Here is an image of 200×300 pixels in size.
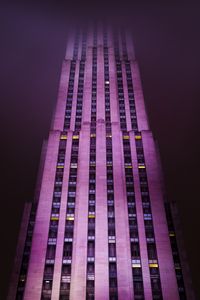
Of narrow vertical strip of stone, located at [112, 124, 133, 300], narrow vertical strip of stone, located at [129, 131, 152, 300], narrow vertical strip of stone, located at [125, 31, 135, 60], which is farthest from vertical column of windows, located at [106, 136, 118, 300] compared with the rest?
narrow vertical strip of stone, located at [125, 31, 135, 60]

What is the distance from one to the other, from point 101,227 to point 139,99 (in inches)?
1889

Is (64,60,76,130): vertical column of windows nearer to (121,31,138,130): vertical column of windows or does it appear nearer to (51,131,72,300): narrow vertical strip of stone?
(51,131,72,300): narrow vertical strip of stone

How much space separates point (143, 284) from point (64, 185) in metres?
26.8

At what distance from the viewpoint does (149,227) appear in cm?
6341

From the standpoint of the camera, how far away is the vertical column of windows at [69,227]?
54.9 m

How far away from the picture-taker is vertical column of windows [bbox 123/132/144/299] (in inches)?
2149

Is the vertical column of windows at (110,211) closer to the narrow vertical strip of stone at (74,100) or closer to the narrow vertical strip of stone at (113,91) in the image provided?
the narrow vertical strip of stone at (113,91)

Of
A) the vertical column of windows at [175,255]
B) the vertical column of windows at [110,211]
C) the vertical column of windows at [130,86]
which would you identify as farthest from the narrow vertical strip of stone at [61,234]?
the vertical column of windows at [130,86]

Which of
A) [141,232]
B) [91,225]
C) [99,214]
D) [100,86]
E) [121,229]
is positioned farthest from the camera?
[100,86]

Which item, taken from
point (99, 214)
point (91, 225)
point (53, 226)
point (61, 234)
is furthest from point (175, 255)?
point (53, 226)

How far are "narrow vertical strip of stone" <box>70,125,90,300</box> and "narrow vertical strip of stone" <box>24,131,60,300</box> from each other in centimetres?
537

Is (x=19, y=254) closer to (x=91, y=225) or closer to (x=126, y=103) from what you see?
(x=91, y=225)

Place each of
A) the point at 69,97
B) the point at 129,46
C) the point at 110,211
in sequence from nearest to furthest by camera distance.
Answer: the point at 110,211 → the point at 69,97 → the point at 129,46

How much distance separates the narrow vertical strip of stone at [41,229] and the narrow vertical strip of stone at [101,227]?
9.29 m
